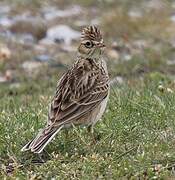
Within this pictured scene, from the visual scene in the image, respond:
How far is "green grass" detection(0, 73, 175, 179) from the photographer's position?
736cm

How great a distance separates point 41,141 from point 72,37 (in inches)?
436

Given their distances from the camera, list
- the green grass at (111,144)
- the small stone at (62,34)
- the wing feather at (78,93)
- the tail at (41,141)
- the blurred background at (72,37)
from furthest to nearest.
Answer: the small stone at (62,34) < the blurred background at (72,37) < the wing feather at (78,93) < the tail at (41,141) < the green grass at (111,144)

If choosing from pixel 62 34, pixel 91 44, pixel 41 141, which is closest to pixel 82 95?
pixel 91 44

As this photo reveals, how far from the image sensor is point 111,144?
818cm

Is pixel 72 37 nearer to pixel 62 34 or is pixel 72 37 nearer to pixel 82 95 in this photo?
pixel 62 34

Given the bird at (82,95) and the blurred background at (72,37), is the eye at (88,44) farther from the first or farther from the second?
the blurred background at (72,37)

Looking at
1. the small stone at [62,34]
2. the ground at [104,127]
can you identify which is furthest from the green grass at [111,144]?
the small stone at [62,34]

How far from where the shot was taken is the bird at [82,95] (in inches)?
313

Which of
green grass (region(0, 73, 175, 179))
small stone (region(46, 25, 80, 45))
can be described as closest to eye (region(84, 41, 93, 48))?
green grass (region(0, 73, 175, 179))

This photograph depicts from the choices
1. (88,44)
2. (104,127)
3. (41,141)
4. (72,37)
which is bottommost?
(72,37)

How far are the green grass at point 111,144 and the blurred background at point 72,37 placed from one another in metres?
4.81

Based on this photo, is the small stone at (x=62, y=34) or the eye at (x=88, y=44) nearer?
the eye at (x=88, y=44)

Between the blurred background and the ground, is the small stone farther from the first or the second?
the ground

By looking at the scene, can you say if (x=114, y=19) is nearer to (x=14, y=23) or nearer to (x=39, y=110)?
(x=14, y=23)
